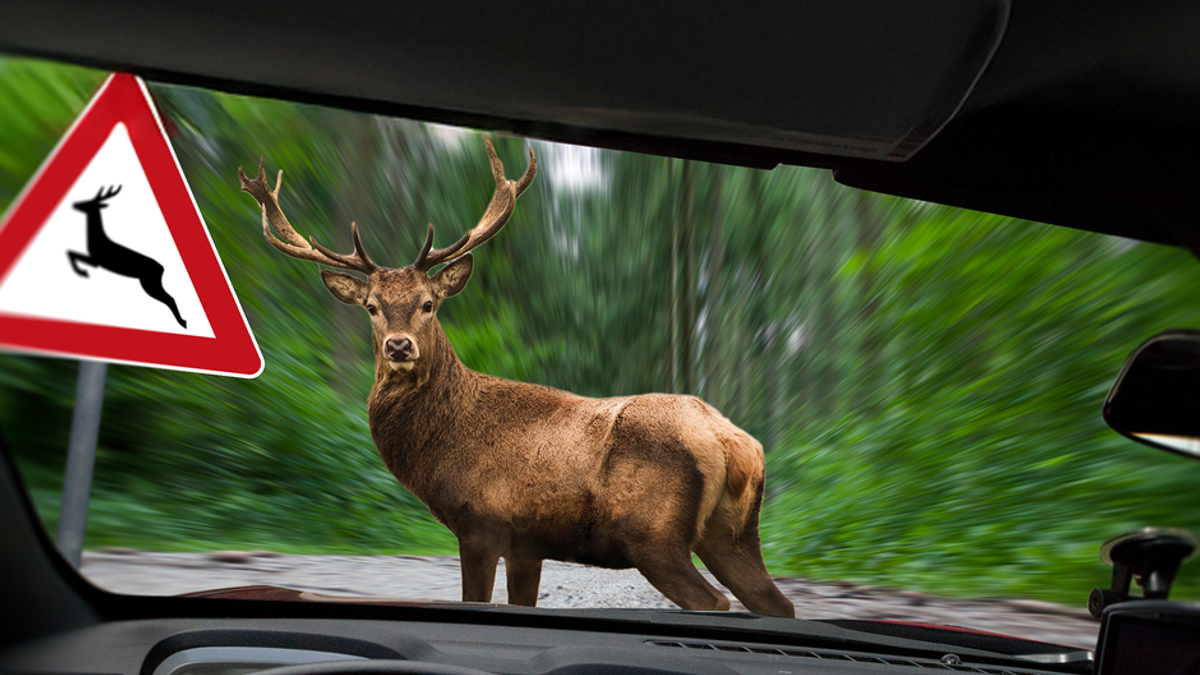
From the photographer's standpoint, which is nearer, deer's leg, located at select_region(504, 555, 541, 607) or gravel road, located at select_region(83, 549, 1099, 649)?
gravel road, located at select_region(83, 549, 1099, 649)

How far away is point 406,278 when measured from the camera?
2164 mm

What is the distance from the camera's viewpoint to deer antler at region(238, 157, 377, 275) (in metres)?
1.95

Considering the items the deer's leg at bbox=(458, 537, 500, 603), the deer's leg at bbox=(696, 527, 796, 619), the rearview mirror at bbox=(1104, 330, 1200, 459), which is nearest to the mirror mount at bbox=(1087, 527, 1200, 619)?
the rearview mirror at bbox=(1104, 330, 1200, 459)

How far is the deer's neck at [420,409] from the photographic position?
2246mm

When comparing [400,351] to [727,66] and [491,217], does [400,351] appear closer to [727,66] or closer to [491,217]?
[491,217]

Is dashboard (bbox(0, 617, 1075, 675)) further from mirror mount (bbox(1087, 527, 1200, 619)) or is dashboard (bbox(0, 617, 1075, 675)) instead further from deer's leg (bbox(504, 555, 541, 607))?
mirror mount (bbox(1087, 527, 1200, 619))

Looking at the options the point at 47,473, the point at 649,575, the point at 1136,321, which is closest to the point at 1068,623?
the point at 1136,321

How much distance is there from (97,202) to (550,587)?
144cm

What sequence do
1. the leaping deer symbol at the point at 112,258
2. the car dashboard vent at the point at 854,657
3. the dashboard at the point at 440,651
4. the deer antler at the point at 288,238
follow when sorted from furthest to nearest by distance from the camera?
the deer antler at the point at 288,238 → the car dashboard vent at the point at 854,657 → the dashboard at the point at 440,651 → the leaping deer symbol at the point at 112,258

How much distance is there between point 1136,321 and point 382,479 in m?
1.88

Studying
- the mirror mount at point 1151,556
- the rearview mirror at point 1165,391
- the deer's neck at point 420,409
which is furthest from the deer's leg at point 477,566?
the rearview mirror at point 1165,391

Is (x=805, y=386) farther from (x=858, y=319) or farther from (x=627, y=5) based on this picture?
(x=627, y=5)

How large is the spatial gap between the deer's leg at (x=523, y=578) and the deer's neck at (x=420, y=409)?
36 cm

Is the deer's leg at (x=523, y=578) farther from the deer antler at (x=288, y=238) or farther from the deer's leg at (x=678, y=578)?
the deer antler at (x=288, y=238)
